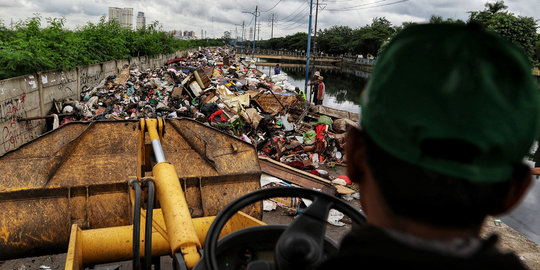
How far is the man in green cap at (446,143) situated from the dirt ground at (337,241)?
2823 millimetres

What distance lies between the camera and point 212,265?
3.77ft

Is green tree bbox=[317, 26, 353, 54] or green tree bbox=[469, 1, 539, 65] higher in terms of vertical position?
green tree bbox=[317, 26, 353, 54]

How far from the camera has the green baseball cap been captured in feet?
1.86

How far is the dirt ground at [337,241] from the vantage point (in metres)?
3.86

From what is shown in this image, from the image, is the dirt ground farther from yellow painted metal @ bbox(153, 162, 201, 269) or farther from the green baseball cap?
the green baseball cap

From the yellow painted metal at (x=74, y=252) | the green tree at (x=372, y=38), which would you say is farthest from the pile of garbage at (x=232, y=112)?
the green tree at (x=372, y=38)

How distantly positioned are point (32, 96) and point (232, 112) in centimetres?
490

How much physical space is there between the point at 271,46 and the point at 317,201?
480ft

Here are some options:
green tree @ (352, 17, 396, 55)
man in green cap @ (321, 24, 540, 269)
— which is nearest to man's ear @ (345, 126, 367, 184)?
man in green cap @ (321, 24, 540, 269)

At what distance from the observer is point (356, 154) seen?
743mm

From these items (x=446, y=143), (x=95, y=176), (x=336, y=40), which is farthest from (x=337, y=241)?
(x=336, y=40)

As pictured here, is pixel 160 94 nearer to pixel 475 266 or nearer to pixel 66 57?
pixel 66 57

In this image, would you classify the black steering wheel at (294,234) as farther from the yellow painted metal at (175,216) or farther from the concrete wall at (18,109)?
the concrete wall at (18,109)

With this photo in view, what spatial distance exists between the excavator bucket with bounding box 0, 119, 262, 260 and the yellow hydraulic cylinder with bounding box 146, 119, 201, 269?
856 mm
